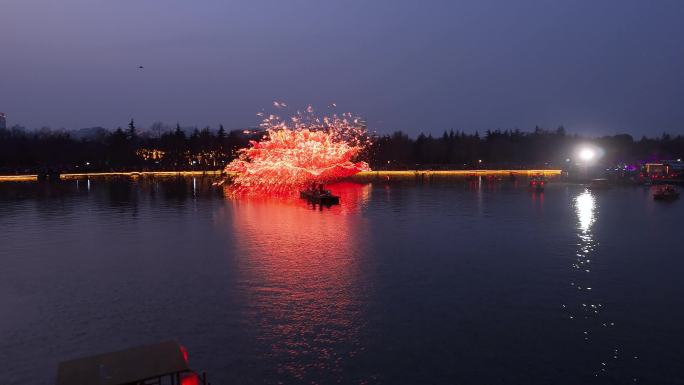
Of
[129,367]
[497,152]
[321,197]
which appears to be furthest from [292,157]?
[497,152]

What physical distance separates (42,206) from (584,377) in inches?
2170

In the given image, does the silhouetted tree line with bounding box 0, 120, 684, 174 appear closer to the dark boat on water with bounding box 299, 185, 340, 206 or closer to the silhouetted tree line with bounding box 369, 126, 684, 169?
the silhouetted tree line with bounding box 369, 126, 684, 169

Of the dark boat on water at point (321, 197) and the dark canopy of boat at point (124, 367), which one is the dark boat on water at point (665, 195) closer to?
the dark boat on water at point (321, 197)

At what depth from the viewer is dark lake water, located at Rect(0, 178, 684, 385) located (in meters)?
14.8

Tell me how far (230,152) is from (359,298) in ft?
429

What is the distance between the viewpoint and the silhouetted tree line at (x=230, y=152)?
14350 centimetres

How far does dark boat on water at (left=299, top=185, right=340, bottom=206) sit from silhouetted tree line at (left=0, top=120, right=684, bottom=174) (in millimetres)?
89658

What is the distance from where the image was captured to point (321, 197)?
53.6 meters

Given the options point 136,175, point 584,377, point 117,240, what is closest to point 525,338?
point 584,377

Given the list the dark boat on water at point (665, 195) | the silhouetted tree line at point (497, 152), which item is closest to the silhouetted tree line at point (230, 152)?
the silhouetted tree line at point (497, 152)

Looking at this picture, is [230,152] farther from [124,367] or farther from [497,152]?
[124,367]

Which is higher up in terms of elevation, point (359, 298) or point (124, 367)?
point (124, 367)

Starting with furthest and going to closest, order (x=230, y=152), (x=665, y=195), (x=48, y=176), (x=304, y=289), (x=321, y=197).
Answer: (x=230, y=152), (x=48, y=176), (x=665, y=195), (x=321, y=197), (x=304, y=289)

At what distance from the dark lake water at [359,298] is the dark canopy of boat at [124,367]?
289 cm
